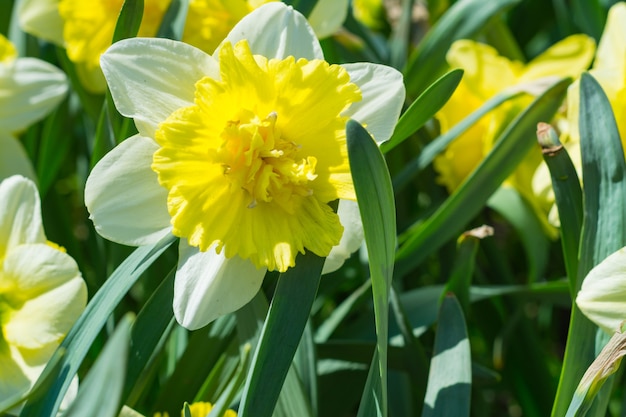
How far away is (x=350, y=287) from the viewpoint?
1.44 metres

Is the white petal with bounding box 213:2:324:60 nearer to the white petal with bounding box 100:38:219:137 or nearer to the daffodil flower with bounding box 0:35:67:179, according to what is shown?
the white petal with bounding box 100:38:219:137

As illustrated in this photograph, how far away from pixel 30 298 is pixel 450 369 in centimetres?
46

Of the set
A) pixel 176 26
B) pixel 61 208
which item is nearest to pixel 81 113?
pixel 61 208

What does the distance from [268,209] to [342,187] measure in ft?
0.26

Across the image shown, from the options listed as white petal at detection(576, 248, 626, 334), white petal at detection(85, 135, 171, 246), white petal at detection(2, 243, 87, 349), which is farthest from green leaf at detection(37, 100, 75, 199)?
white petal at detection(576, 248, 626, 334)

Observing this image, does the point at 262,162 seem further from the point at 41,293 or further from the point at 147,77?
the point at 41,293

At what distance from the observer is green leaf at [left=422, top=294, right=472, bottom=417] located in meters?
0.80

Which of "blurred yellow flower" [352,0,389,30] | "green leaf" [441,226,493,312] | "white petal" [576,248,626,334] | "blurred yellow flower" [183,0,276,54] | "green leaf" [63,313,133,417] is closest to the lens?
"green leaf" [63,313,133,417]

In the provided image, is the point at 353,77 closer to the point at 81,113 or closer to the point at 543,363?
the point at 543,363

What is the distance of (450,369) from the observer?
836 mm

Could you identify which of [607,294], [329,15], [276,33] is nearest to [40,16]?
[329,15]

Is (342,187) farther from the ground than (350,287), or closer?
farther from the ground

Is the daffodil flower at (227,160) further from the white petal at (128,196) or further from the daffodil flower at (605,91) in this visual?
the daffodil flower at (605,91)

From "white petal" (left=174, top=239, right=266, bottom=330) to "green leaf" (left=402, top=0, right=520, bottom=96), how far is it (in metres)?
0.65
